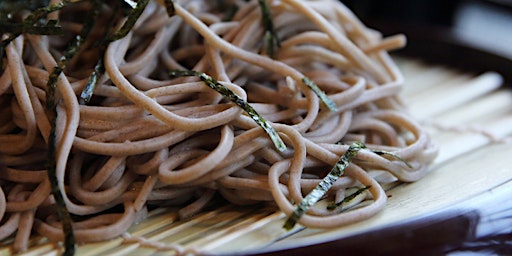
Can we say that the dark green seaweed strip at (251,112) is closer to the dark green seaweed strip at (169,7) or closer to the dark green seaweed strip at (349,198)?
the dark green seaweed strip at (349,198)

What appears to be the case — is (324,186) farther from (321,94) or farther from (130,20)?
(130,20)

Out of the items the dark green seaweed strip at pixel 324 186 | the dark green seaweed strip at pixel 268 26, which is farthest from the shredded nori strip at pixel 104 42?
the dark green seaweed strip at pixel 324 186

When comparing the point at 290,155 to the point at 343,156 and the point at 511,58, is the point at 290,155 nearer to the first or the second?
the point at 343,156

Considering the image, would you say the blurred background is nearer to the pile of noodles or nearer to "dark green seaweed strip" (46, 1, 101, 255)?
the pile of noodles

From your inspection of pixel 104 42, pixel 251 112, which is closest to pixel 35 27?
pixel 104 42

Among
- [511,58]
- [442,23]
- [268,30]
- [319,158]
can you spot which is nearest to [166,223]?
[319,158]
